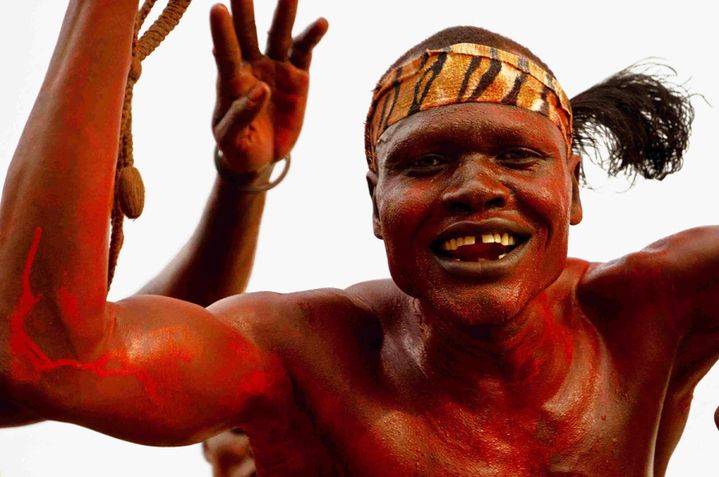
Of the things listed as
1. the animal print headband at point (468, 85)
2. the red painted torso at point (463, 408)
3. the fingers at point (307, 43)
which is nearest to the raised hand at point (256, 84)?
the fingers at point (307, 43)

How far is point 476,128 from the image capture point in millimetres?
1456

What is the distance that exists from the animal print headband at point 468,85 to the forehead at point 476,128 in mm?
10

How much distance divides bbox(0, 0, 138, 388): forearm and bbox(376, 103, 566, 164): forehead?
0.37 meters

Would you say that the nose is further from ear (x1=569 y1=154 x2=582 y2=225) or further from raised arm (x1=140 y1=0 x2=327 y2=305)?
raised arm (x1=140 y1=0 x2=327 y2=305)

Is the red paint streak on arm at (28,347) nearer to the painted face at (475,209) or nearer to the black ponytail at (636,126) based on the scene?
the painted face at (475,209)

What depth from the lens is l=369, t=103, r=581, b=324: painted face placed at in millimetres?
1434

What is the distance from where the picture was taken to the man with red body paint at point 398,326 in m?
1.22

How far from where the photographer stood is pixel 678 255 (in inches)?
64.4

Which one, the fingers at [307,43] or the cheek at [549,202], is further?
the fingers at [307,43]

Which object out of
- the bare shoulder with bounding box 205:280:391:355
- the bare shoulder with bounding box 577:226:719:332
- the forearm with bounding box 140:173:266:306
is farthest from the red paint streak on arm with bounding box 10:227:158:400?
the forearm with bounding box 140:173:266:306

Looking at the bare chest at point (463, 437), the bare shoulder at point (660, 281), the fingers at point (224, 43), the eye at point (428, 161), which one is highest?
the fingers at point (224, 43)

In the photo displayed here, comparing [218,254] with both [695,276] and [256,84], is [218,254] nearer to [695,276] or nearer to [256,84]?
[256,84]

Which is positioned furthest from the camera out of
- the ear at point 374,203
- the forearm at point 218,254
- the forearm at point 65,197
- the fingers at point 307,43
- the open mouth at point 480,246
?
the forearm at point 218,254

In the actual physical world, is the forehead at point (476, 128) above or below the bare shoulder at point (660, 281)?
above
